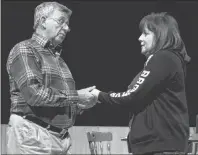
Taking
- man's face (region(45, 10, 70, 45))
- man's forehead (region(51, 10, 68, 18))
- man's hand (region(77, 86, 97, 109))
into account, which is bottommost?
man's hand (region(77, 86, 97, 109))

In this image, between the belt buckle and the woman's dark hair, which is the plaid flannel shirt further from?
the woman's dark hair

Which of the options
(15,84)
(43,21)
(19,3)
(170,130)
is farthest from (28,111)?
(19,3)

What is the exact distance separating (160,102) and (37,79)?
592 mm

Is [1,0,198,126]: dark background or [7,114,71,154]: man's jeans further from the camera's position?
[1,0,198,126]: dark background

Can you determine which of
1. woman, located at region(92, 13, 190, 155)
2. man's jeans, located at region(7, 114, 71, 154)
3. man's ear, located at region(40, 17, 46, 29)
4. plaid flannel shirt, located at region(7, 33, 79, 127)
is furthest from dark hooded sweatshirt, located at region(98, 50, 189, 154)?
man's ear, located at region(40, 17, 46, 29)

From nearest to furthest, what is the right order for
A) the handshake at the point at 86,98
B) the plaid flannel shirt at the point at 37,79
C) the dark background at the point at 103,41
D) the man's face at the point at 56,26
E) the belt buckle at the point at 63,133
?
the plaid flannel shirt at the point at 37,79 < the belt buckle at the point at 63,133 < the man's face at the point at 56,26 < the handshake at the point at 86,98 < the dark background at the point at 103,41

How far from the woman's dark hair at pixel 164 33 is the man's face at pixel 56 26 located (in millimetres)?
414

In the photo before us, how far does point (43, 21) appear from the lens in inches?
101

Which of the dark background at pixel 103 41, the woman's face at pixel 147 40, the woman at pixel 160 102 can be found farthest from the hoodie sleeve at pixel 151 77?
the dark background at pixel 103 41

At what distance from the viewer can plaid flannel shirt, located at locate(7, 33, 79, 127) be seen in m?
2.32

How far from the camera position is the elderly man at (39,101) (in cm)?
234

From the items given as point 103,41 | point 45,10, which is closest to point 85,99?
point 45,10

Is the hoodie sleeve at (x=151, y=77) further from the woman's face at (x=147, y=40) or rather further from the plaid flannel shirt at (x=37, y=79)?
the plaid flannel shirt at (x=37, y=79)

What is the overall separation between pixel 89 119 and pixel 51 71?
16.6 feet
